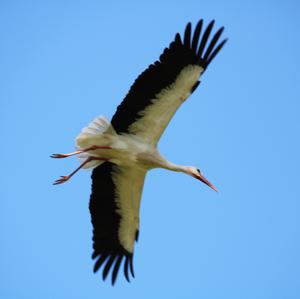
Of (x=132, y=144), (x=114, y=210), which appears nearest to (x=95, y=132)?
(x=132, y=144)

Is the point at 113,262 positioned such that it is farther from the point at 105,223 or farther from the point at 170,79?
the point at 170,79

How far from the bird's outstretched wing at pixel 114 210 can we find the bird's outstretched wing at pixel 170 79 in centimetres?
92

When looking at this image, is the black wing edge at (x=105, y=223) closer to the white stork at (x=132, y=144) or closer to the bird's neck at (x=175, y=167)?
the white stork at (x=132, y=144)

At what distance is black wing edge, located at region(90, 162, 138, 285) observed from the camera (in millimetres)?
8930

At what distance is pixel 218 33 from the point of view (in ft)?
26.0

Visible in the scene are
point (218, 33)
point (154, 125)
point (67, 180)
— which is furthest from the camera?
point (67, 180)

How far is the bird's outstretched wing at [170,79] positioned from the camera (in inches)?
314

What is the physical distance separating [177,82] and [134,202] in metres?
1.94

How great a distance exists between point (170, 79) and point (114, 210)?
2.13m

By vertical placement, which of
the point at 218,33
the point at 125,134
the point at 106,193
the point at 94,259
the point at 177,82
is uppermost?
the point at 218,33

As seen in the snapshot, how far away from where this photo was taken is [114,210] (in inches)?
357

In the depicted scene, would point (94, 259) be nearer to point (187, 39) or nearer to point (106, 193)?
point (106, 193)

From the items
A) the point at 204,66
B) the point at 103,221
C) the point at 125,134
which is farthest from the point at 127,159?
the point at 204,66

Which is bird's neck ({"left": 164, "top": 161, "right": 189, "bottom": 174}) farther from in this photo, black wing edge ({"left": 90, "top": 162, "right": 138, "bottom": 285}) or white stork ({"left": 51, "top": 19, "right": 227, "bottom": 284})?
black wing edge ({"left": 90, "top": 162, "right": 138, "bottom": 285})
